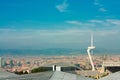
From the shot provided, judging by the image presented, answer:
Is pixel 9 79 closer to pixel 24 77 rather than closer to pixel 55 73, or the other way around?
pixel 24 77

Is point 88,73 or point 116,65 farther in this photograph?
point 116,65

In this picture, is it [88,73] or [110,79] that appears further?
[88,73]

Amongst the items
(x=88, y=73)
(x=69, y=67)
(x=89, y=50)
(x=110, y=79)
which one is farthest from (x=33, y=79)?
(x=89, y=50)

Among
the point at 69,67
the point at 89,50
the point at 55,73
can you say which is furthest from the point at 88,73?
the point at 55,73

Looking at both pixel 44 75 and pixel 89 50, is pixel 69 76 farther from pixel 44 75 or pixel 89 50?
pixel 89 50

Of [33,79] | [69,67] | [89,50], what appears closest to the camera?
[33,79]

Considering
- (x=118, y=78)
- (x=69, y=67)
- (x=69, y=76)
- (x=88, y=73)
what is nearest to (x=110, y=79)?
(x=118, y=78)

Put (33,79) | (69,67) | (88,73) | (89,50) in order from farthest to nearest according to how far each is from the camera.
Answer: (89,50)
(69,67)
(88,73)
(33,79)

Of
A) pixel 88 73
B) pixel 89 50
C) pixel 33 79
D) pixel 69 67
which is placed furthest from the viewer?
pixel 89 50

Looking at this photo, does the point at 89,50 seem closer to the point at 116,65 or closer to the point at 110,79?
the point at 116,65
